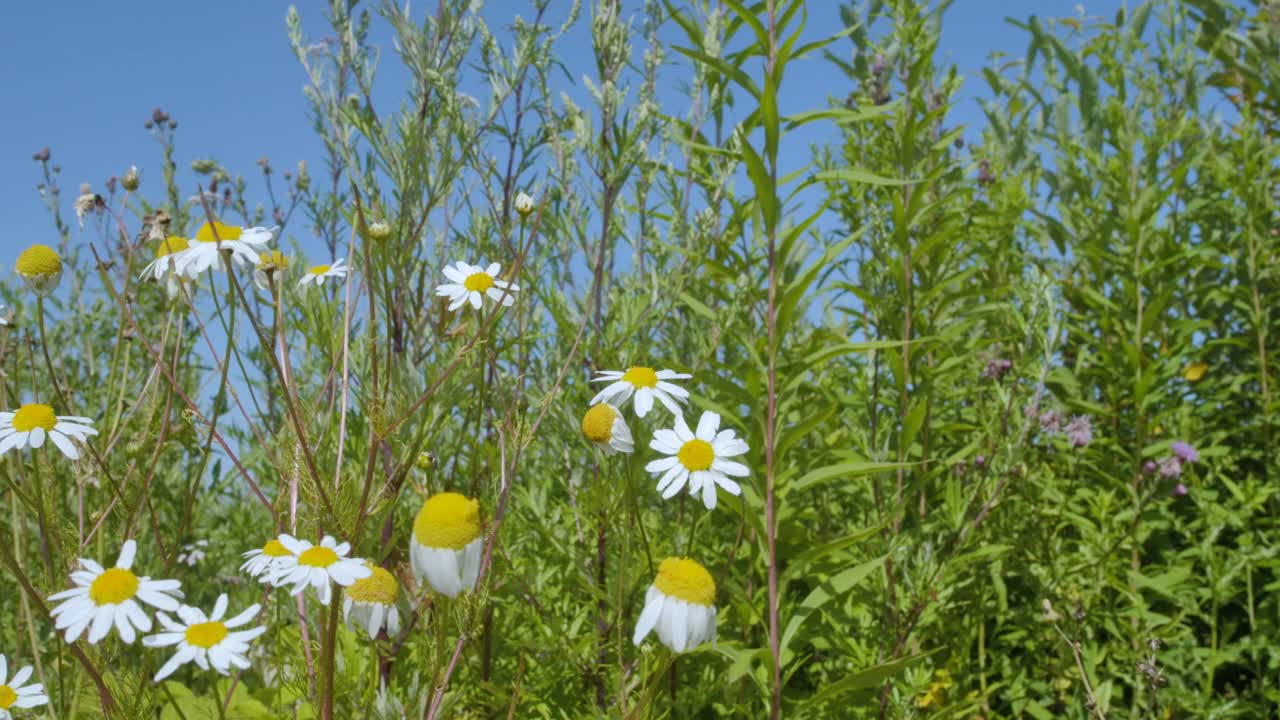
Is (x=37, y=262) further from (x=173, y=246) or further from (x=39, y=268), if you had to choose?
(x=173, y=246)

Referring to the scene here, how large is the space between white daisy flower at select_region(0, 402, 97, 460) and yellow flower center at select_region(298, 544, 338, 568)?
15.8 inches

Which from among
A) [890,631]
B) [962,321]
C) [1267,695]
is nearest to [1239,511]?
[1267,695]

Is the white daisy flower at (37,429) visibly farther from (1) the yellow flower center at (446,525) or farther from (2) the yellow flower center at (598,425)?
(2) the yellow flower center at (598,425)

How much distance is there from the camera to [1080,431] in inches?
87.6

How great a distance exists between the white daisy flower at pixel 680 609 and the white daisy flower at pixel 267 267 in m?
0.63

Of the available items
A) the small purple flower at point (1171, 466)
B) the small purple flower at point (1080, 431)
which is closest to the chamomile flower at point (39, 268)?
the small purple flower at point (1080, 431)

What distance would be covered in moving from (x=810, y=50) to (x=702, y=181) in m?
0.47

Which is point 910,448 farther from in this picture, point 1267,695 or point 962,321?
point 1267,695

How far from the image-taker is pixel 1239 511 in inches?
89.3

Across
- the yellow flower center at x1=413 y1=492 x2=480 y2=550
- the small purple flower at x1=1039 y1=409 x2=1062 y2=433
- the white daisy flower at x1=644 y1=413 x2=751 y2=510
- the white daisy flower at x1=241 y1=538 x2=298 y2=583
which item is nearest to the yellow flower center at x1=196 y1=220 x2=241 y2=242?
the white daisy flower at x1=241 y1=538 x2=298 y2=583

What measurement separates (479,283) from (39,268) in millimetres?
611

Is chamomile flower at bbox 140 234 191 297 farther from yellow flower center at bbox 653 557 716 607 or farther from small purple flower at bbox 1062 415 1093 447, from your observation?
small purple flower at bbox 1062 415 1093 447

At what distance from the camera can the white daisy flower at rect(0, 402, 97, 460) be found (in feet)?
4.06

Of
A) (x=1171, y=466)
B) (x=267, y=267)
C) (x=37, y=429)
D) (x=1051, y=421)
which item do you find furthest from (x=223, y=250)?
(x=1171, y=466)
